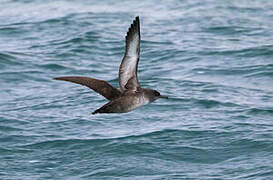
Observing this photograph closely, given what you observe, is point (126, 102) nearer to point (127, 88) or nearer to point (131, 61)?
point (127, 88)

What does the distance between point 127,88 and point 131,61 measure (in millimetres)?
493

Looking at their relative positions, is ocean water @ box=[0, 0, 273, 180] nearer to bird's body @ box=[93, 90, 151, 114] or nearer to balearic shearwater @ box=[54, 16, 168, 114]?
balearic shearwater @ box=[54, 16, 168, 114]

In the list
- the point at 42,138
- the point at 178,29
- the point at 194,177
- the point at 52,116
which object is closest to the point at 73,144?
the point at 42,138

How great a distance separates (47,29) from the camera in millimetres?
21172

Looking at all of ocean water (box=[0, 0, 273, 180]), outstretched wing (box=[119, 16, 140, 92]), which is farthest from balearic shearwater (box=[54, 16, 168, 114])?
ocean water (box=[0, 0, 273, 180])

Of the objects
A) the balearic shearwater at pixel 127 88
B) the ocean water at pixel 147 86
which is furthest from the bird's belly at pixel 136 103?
the ocean water at pixel 147 86

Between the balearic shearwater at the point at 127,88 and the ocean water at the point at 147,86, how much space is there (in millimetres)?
1958

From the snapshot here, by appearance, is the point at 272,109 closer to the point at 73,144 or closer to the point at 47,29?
the point at 73,144

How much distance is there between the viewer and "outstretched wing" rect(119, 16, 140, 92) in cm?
898

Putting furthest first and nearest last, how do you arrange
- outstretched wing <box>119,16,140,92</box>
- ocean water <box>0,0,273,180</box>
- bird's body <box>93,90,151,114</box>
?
ocean water <box>0,0,273,180</box>
outstretched wing <box>119,16,140,92</box>
bird's body <box>93,90,151,114</box>

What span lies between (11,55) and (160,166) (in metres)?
8.56

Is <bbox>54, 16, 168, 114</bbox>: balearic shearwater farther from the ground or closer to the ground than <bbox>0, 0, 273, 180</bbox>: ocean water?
farther from the ground

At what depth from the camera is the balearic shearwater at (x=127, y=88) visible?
323 inches

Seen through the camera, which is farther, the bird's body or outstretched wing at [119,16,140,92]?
outstretched wing at [119,16,140,92]
